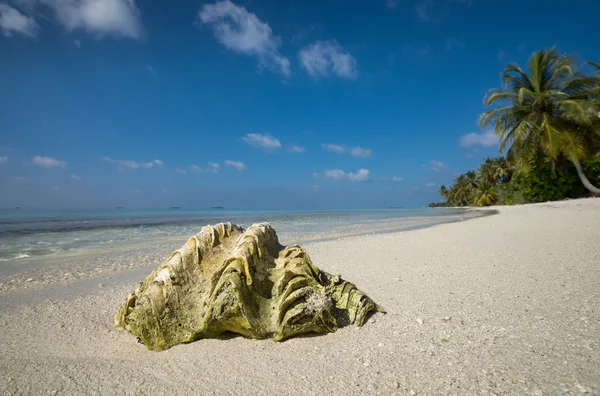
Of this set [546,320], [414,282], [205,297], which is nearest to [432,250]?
[414,282]

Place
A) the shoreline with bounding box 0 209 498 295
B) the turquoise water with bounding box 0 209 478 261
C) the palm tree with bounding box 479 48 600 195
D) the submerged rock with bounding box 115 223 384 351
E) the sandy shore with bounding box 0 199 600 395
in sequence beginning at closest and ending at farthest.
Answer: the sandy shore with bounding box 0 199 600 395 → the submerged rock with bounding box 115 223 384 351 → the shoreline with bounding box 0 209 498 295 → the turquoise water with bounding box 0 209 478 261 → the palm tree with bounding box 479 48 600 195

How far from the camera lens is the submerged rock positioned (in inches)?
109

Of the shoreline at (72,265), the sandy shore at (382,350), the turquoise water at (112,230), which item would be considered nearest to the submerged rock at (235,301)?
the sandy shore at (382,350)

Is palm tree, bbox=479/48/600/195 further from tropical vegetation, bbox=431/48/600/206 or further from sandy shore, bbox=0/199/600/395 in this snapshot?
sandy shore, bbox=0/199/600/395

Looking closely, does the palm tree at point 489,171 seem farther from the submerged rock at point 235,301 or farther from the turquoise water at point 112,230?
the submerged rock at point 235,301

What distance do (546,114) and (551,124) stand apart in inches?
51.3

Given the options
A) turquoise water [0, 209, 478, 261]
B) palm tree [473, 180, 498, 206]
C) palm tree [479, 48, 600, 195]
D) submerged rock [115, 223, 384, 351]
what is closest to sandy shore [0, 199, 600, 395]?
submerged rock [115, 223, 384, 351]

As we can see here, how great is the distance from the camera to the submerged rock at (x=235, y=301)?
2.78 m

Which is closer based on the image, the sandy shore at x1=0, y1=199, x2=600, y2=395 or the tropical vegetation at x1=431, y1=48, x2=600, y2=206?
the sandy shore at x1=0, y1=199, x2=600, y2=395

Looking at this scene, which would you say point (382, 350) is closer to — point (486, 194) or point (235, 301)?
point (235, 301)

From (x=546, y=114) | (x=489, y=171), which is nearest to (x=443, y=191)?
(x=489, y=171)

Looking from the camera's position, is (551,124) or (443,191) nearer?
(551,124)

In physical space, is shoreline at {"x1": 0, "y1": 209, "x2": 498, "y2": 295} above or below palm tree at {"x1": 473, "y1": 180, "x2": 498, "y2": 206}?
below

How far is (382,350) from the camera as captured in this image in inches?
100
